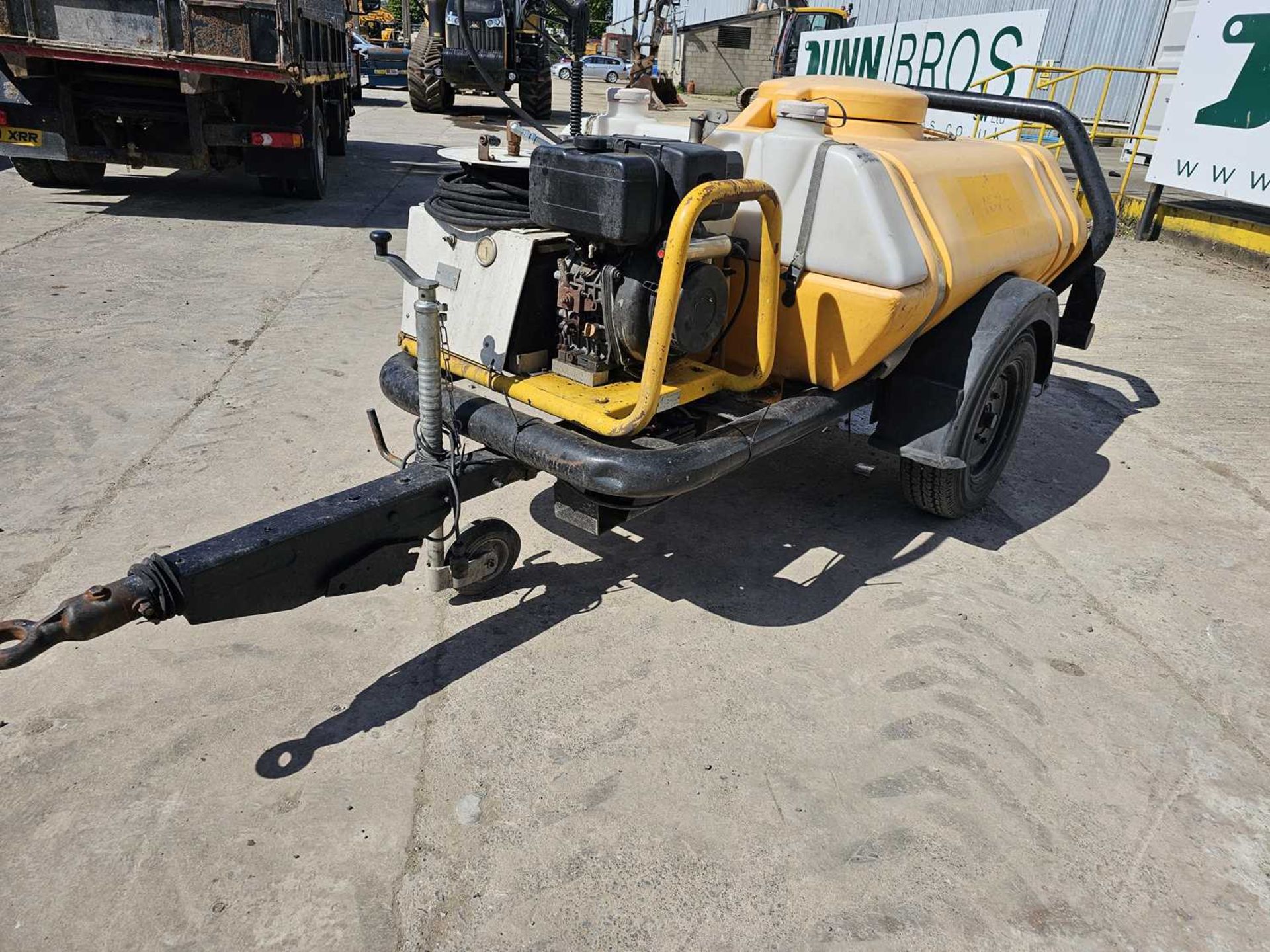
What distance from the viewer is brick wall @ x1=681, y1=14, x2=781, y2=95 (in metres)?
35.8

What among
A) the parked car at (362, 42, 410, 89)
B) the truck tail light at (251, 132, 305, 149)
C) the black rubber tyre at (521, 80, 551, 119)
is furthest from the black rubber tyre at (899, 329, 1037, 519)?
the parked car at (362, 42, 410, 89)

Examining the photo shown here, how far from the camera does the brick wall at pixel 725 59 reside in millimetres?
35750

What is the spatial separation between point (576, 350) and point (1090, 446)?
10.6 feet

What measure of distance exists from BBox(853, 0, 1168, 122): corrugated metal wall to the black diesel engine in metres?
19.3

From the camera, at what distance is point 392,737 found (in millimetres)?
2588

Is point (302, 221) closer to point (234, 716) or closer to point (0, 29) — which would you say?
point (0, 29)

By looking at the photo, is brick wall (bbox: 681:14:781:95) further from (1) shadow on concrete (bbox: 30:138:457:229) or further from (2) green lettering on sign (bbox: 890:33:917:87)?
(1) shadow on concrete (bbox: 30:138:457:229)

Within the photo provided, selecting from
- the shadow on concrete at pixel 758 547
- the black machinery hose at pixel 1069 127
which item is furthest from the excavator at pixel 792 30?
the shadow on concrete at pixel 758 547

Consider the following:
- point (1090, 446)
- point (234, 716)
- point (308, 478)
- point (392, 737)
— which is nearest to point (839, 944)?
point (392, 737)

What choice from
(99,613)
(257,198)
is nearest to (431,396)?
(99,613)

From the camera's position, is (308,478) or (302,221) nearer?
(308,478)

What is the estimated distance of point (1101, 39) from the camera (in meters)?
20.7

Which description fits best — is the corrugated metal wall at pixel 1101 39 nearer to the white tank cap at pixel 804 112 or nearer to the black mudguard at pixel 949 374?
the black mudguard at pixel 949 374

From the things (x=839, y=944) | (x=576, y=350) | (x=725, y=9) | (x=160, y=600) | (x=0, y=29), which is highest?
(x=725, y=9)
